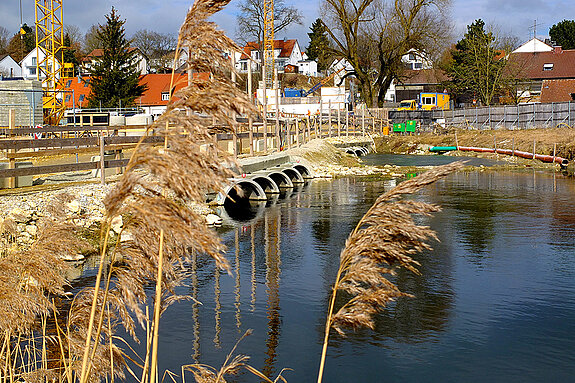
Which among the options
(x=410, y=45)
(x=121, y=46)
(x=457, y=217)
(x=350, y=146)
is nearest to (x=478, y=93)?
(x=410, y=45)

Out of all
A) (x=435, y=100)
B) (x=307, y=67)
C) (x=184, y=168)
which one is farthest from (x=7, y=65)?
(x=184, y=168)

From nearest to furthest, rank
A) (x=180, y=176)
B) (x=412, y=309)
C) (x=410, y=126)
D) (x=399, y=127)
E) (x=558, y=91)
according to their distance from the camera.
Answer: (x=180, y=176), (x=412, y=309), (x=410, y=126), (x=399, y=127), (x=558, y=91)

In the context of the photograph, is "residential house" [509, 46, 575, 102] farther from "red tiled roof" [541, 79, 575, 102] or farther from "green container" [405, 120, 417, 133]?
"green container" [405, 120, 417, 133]

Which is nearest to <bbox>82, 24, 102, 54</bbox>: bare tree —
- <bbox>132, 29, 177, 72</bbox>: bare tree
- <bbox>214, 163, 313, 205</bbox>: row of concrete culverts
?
<bbox>132, 29, 177, 72</bbox>: bare tree

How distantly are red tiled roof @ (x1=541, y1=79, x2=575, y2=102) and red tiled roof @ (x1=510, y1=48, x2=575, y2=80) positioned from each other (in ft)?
29.6

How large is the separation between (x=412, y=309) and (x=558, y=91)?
5809 centimetres

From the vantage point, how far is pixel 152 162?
265 cm

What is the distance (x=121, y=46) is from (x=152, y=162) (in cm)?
6006

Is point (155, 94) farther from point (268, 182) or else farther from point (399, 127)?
point (268, 182)

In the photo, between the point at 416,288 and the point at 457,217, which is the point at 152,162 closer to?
the point at 416,288

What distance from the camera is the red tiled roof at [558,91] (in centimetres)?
6106

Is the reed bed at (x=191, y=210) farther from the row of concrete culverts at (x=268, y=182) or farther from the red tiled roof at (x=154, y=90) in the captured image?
the red tiled roof at (x=154, y=90)

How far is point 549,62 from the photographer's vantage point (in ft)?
252

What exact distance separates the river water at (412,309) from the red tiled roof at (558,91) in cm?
4797
